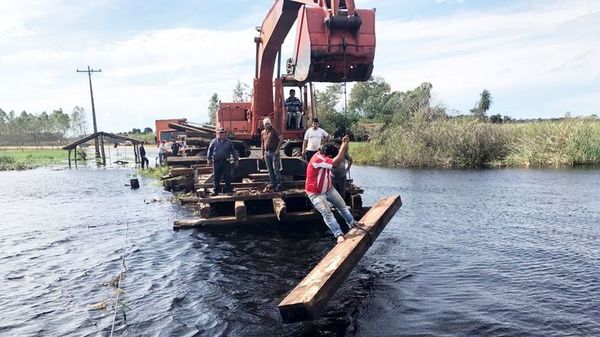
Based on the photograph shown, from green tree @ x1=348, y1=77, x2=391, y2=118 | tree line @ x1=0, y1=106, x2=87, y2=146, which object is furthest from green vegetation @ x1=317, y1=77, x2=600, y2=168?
tree line @ x1=0, y1=106, x2=87, y2=146

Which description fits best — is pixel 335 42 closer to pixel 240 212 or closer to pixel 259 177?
pixel 240 212

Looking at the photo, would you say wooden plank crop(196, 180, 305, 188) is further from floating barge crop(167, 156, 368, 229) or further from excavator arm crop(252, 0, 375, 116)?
excavator arm crop(252, 0, 375, 116)

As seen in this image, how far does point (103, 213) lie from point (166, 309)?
437 inches

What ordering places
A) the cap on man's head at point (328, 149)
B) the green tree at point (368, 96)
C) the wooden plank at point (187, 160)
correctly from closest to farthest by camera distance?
1. the cap on man's head at point (328, 149)
2. the wooden plank at point (187, 160)
3. the green tree at point (368, 96)

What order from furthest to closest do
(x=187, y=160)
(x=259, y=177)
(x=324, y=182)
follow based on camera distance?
(x=187, y=160) < (x=259, y=177) < (x=324, y=182)

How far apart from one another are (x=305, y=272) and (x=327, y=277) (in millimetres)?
2863

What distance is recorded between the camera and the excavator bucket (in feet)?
30.0

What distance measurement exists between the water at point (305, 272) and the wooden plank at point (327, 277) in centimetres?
71

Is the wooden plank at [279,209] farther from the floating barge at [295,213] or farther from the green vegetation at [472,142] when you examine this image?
the green vegetation at [472,142]

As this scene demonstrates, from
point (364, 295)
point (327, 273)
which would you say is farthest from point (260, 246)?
point (327, 273)

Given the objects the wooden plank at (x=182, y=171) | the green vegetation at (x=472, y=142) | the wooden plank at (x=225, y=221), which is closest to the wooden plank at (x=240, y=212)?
the wooden plank at (x=225, y=221)

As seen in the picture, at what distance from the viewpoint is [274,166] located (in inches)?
461

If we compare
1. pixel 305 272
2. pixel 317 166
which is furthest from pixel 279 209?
pixel 317 166

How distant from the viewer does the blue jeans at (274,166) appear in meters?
11.6
